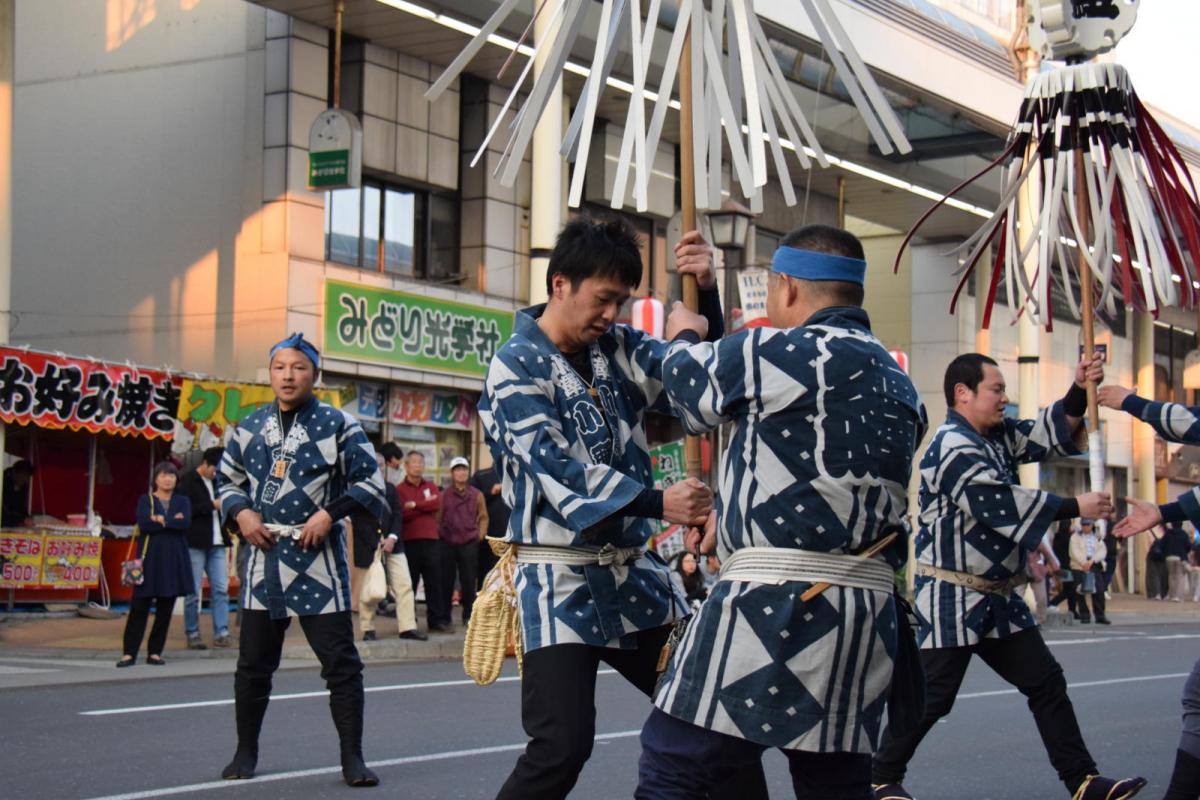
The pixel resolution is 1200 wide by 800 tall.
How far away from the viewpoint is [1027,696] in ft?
21.5

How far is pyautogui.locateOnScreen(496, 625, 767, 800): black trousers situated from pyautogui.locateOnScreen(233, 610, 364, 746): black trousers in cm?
269

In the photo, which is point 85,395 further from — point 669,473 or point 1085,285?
point 1085,285

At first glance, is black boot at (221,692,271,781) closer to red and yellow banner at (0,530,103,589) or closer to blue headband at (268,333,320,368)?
blue headband at (268,333,320,368)

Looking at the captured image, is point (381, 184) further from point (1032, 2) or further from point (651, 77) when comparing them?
point (1032, 2)

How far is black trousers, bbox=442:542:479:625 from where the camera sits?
16.9 m

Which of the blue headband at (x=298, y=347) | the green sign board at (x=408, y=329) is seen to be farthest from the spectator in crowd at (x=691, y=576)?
the blue headband at (x=298, y=347)

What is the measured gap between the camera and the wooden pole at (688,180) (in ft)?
14.5

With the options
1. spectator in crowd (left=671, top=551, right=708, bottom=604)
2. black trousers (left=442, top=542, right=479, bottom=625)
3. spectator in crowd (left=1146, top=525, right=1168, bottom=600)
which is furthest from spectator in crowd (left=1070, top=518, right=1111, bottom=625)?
black trousers (left=442, top=542, right=479, bottom=625)

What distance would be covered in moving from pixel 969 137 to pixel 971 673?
57.8 ft

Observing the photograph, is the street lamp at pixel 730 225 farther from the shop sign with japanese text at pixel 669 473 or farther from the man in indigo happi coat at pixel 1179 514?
the man in indigo happi coat at pixel 1179 514

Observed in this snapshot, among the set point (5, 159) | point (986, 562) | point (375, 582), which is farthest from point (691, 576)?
point (986, 562)

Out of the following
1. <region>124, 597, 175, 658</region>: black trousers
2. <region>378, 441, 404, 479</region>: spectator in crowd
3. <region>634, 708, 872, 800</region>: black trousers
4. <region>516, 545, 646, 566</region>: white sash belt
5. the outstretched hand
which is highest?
<region>378, 441, 404, 479</region>: spectator in crowd

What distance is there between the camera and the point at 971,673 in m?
13.9

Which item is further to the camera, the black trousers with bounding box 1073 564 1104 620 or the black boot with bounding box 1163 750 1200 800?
the black trousers with bounding box 1073 564 1104 620
